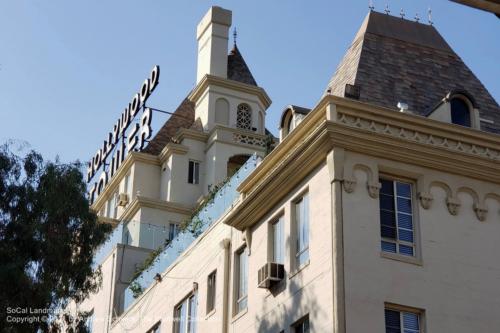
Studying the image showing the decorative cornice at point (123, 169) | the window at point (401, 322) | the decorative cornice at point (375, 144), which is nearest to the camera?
the window at point (401, 322)

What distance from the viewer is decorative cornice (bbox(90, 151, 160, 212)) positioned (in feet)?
157

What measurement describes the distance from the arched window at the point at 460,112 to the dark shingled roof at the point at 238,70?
81.3 feet

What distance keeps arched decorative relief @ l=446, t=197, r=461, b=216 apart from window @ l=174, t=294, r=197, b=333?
361 inches

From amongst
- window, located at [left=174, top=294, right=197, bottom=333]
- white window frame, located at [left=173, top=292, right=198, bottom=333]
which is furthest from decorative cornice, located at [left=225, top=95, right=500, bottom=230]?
window, located at [left=174, top=294, right=197, bottom=333]

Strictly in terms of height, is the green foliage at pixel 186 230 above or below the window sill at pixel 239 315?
above

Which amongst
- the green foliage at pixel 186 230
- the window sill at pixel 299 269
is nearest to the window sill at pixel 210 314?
the green foliage at pixel 186 230

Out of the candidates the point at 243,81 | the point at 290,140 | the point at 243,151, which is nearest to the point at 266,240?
the point at 290,140

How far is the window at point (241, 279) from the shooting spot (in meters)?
25.8

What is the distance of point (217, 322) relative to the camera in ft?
87.5

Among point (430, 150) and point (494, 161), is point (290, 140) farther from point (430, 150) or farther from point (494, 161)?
point (494, 161)

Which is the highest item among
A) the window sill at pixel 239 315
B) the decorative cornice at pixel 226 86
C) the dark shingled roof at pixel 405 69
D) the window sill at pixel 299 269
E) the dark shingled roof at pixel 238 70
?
the dark shingled roof at pixel 238 70

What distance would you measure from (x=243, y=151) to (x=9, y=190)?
21.7 meters

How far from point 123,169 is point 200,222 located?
62.0 ft

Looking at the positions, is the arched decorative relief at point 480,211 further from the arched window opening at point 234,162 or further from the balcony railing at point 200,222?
the arched window opening at point 234,162
